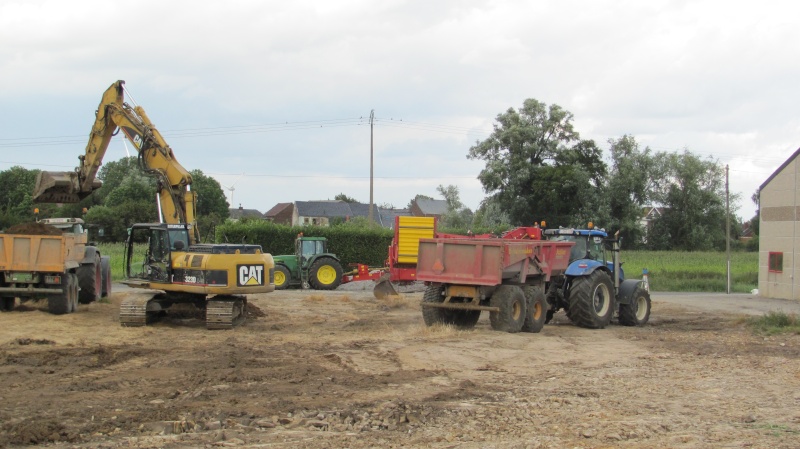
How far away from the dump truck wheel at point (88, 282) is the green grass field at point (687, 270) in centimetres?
1249

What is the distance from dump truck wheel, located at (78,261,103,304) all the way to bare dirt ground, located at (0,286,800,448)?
2.65 m

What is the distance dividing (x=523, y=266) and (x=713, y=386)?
19.0 ft

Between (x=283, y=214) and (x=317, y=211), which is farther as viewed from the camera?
(x=283, y=214)

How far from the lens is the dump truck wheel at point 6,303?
17969mm

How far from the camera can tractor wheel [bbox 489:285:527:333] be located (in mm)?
15258

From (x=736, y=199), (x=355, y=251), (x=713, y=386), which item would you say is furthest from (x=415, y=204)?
(x=713, y=386)

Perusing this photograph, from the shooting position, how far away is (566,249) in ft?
55.9

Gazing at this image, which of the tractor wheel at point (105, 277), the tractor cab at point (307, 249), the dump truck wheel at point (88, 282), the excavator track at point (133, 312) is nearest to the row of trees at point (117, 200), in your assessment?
the tractor cab at point (307, 249)

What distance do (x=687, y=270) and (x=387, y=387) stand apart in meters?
34.4

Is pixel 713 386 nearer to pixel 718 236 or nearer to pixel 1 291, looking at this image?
pixel 1 291

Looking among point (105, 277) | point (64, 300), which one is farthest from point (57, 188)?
point (105, 277)

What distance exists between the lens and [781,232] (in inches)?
1098

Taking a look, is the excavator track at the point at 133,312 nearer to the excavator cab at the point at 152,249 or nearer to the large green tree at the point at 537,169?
the excavator cab at the point at 152,249

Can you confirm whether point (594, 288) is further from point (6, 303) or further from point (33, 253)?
point (6, 303)
